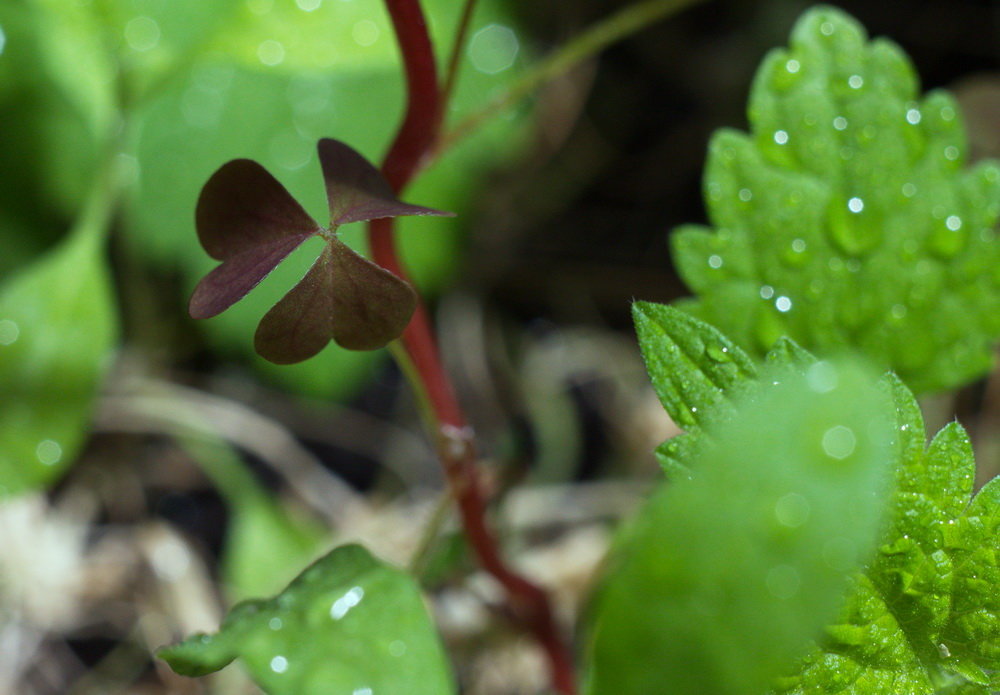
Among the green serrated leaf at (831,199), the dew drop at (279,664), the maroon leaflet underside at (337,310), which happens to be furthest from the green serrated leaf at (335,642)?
the green serrated leaf at (831,199)

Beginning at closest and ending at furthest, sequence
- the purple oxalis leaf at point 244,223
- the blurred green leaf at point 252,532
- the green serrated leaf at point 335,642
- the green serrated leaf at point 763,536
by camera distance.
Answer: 1. the green serrated leaf at point 763,536
2. the green serrated leaf at point 335,642
3. the purple oxalis leaf at point 244,223
4. the blurred green leaf at point 252,532

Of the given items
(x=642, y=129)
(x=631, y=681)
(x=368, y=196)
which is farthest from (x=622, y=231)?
(x=631, y=681)

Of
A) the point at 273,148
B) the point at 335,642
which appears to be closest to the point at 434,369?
the point at 335,642

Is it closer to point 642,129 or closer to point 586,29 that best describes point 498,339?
point 642,129

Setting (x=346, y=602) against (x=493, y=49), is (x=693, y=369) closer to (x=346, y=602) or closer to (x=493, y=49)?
(x=346, y=602)

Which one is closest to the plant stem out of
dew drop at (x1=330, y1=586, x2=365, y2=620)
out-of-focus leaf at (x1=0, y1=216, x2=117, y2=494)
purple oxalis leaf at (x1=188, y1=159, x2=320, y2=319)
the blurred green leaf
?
purple oxalis leaf at (x1=188, y1=159, x2=320, y2=319)

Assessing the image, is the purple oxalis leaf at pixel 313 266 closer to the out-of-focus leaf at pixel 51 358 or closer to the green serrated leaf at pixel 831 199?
the green serrated leaf at pixel 831 199
